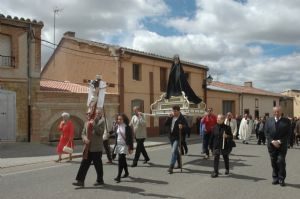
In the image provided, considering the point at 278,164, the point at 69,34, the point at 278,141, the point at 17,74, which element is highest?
the point at 69,34

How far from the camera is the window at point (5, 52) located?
65.9 ft

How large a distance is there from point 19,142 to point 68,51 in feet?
37.7

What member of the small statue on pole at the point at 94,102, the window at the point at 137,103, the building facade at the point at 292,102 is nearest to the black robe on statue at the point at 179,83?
the small statue on pole at the point at 94,102

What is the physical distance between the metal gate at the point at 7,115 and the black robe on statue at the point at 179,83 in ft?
26.2

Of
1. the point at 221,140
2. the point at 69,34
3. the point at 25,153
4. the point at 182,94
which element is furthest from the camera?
the point at 69,34

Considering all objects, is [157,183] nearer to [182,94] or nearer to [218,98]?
[182,94]

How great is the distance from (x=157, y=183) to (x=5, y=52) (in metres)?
13.2

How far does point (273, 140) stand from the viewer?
9.71 m

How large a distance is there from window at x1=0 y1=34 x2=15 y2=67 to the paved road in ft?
26.8

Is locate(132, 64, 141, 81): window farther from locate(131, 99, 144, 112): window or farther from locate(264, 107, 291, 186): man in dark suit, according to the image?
locate(264, 107, 291, 186): man in dark suit

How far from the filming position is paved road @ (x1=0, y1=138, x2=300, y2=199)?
8.44 metres

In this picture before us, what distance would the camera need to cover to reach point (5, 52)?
2023cm

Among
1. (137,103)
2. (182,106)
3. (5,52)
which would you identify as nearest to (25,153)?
(5,52)

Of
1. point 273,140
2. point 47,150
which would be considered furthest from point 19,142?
point 273,140
